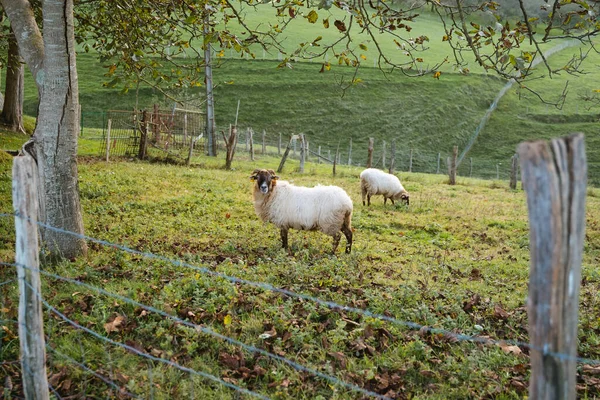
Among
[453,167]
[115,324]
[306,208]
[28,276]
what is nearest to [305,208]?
[306,208]

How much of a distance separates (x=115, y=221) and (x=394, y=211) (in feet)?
27.5

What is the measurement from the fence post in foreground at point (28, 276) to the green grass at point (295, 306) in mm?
822

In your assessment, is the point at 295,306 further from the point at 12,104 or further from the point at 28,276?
the point at 12,104

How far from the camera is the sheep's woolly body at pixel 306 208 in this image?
10195mm

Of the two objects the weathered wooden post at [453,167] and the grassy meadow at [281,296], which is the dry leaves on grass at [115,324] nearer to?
the grassy meadow at [281,296]

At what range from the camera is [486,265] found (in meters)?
9.55

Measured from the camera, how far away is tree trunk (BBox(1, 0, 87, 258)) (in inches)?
284

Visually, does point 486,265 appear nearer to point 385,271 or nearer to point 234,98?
point 385,271

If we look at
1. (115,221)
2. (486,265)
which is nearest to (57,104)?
(115,221)

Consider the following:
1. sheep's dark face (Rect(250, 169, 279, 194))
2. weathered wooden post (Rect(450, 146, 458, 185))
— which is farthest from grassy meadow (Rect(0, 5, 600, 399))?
weathered wooden post (Rect(450, 146, 458, 185))

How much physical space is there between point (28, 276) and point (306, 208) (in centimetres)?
680

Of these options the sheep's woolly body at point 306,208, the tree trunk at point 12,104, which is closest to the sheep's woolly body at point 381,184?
the sheep's woolly body at point 306,208

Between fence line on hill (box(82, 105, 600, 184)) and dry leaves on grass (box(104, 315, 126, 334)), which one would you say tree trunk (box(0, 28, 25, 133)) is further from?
dry leaves on grass (box(104, 315, 126, 334))

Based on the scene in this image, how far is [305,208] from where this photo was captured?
33.9 ft
